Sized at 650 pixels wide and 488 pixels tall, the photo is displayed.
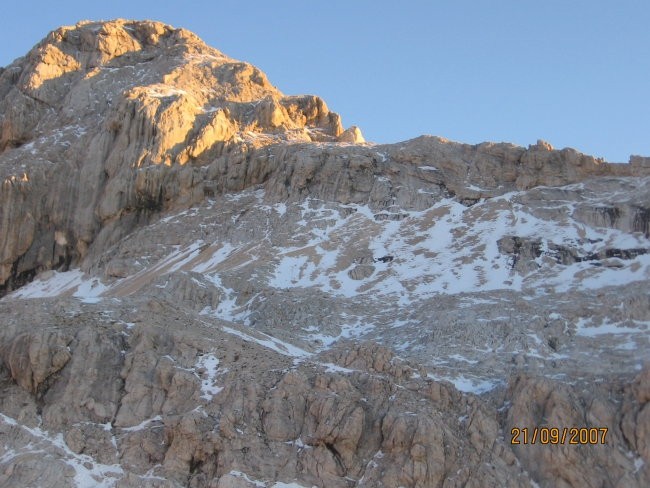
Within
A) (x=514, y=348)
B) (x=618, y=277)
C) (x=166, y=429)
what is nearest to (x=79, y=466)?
(x=166, y=429)

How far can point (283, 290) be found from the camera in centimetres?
6122

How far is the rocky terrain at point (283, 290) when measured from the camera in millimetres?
39938

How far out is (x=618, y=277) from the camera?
2323 inches

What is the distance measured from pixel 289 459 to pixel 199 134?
47844 mm
